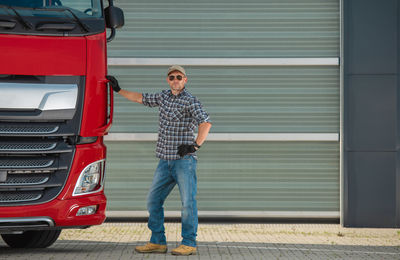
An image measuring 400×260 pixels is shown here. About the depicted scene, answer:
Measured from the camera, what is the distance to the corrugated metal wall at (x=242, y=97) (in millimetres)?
11969

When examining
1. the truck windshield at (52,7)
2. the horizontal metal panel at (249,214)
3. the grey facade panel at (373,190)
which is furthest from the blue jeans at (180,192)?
the grey facade panel at (373,190)

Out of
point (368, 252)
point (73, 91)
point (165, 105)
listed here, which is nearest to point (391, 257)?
point (368, 252)

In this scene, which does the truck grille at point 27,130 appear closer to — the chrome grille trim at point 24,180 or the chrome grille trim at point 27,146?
the chrome grille trim at point 27,146

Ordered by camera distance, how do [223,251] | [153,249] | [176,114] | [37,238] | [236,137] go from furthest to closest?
[236,137]
[37,238]
[223,251]
[153,249]
[176,114]

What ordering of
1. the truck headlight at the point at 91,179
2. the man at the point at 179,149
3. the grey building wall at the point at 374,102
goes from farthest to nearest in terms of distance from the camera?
the grey building wall at the point at 374,102 < the man at the point at 179,149 < the truck headlight at the point at 91,179

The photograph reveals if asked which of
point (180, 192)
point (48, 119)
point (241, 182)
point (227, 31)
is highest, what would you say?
point (227, 31)

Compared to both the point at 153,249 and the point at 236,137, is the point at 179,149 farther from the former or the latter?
the point at 236,137

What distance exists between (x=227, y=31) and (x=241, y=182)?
99.1 inches

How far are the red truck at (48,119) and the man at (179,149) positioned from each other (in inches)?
27.4

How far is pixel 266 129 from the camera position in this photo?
11992mm

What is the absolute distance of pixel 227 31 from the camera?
12.0m

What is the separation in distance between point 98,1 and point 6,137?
6.29ft

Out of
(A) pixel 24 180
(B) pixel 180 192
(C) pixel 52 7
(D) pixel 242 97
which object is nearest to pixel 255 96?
(D) pixel 242 97

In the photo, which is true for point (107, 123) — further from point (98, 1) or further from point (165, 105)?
point (98, 1)
